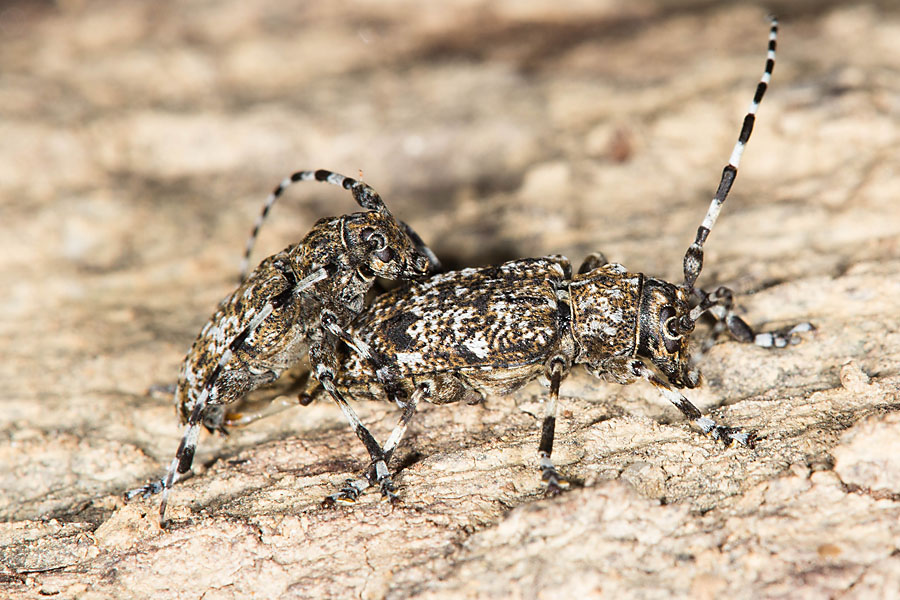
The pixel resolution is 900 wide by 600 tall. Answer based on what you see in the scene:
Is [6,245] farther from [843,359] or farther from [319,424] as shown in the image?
[843,359]

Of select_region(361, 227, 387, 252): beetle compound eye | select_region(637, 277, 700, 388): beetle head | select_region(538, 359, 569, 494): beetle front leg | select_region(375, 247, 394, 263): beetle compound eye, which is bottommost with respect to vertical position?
select_region(538, 359, 569, 494): beetle front leg

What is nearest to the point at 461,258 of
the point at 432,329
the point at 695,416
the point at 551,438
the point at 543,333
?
the point at 432,329

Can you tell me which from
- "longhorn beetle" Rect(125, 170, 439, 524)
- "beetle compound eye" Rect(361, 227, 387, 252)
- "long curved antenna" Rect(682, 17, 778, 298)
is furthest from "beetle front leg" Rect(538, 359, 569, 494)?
"beetle compound eye" Rect(361, 227, 387, 252)

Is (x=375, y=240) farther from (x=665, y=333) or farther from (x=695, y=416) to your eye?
(x=695, y=416)

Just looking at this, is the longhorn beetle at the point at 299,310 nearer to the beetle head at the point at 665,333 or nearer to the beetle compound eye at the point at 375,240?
the beetle compound eye at the point at 375,240

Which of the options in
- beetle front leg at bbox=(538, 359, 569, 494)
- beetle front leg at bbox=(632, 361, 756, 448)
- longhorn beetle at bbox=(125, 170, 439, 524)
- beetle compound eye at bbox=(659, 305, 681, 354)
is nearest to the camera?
beetle front leg at bbox=(538, 359, 569, 494)

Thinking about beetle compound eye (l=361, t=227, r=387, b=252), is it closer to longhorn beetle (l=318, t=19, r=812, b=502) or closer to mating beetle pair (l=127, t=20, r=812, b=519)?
mating beetle pair (l=127, t=20, r=812, b=519)

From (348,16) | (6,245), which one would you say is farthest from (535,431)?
(348,16)

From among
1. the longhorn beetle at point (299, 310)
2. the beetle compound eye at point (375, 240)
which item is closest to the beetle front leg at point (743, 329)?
the longhorn beetle at point (299, 310)
